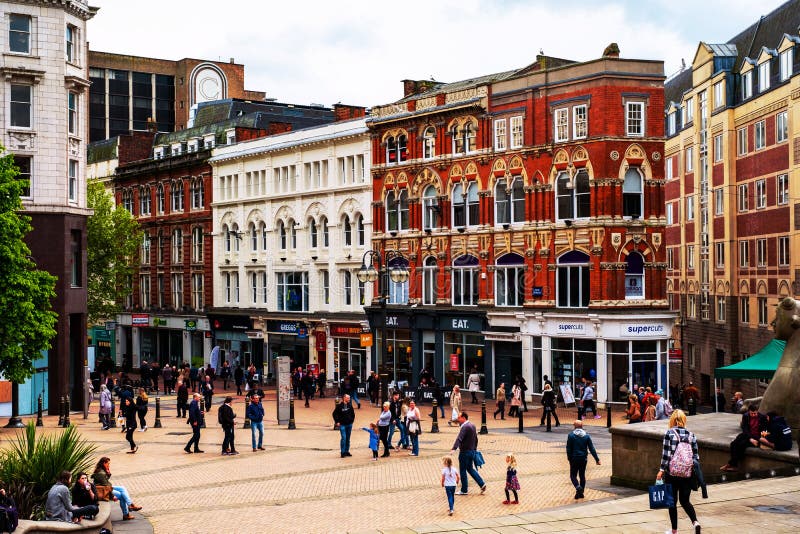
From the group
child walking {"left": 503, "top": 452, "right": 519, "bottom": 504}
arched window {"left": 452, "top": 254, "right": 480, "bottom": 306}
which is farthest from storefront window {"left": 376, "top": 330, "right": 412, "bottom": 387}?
child walking {"left": 503, "top": 452, "right": 519, "bottom": 504}

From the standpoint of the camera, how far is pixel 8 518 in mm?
16328

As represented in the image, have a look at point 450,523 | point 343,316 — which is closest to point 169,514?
point 450,523

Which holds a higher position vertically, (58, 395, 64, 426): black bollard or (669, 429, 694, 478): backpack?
(669, 429, 694, 478): backpack

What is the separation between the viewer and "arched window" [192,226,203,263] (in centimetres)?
7075

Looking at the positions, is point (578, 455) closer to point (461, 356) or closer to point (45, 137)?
point (461, 356)

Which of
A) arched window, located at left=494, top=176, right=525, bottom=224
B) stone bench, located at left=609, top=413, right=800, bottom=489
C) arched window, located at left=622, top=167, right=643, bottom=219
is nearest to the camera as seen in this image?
stone bench, located at left=609, top=413, right=800, bottom=489

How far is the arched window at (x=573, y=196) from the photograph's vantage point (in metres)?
45.2

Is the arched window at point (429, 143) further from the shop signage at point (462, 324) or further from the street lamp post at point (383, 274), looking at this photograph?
the shop signage at point (462, 324)

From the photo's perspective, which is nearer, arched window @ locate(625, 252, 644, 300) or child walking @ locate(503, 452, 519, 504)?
child walking @ locate(503, 452, 519, 504)

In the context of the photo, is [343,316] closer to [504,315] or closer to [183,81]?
[504,315]

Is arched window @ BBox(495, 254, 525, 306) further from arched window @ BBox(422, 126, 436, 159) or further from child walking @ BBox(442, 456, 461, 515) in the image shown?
child walking @ BBox(442, 456, 461, 515)

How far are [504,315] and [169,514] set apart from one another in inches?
1132

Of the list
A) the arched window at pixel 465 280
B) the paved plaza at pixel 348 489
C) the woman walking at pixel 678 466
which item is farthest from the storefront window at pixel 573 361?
the woman walking at pixel 678 466

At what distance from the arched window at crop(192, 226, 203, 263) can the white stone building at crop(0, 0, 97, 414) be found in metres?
26.5
